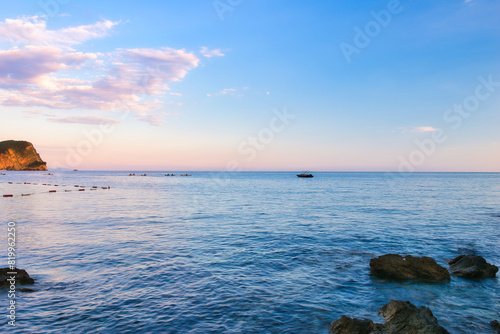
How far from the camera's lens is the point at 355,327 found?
35.3ft

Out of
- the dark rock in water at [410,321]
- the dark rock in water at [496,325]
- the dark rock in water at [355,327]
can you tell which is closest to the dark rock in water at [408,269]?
the dark rock in water at [496,325]

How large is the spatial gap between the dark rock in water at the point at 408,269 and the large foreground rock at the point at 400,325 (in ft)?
22.2

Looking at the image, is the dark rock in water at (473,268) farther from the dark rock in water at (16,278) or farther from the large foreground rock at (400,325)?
the dark rock in water at (16,278)

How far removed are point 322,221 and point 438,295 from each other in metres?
23.6

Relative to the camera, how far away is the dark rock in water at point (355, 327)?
1073 centimetres

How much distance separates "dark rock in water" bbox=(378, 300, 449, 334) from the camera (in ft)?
34.1

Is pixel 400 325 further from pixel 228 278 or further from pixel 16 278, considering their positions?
pixel 16 278

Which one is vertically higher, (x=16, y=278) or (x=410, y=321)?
(x=410, y=321)

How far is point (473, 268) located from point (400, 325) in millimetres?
10915

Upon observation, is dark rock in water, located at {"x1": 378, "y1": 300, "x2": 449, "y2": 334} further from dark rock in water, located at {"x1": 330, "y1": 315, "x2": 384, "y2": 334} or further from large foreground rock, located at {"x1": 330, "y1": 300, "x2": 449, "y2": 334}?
dark rock in water, located at {"x1": 330, "y1": 315, "x2": 384, "y2": 334}

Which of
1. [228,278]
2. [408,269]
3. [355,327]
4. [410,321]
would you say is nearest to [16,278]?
[228,278]

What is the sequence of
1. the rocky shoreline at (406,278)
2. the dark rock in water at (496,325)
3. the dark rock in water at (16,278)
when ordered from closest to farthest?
the rocky shoreline at (406,278)
the dark rock in water at (496,325)
the dark rock in water at (16,278)

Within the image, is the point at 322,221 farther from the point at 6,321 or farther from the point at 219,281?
the point at 6,321

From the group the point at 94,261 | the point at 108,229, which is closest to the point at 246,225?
the point at 108,229
